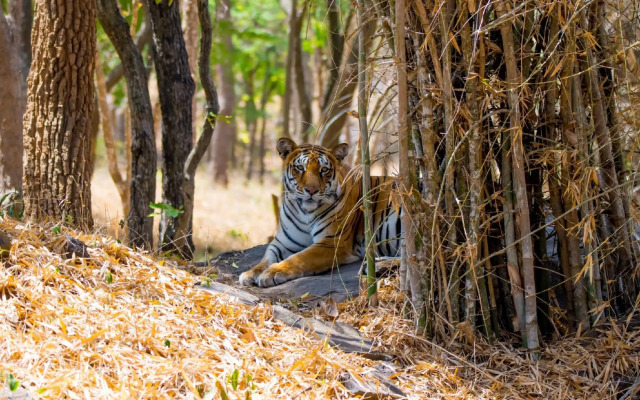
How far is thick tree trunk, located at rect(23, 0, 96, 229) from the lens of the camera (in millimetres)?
5012

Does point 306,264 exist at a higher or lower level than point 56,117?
lower

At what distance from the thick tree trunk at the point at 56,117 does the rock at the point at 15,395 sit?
224cm

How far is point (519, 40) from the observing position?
4008 millimetres

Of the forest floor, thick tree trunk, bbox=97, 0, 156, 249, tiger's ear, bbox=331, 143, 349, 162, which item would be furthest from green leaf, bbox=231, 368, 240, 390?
thick tree trunk, bbox=97, 0, 156, 249

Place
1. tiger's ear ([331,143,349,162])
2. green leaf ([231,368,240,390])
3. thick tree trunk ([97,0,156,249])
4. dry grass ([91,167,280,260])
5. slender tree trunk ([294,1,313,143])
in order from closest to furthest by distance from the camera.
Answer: green leaf ([231,368,240,390])
tiger's ear ([331,143,349,162])
thick tree trunk ([97,0,156,249])
slender tree trunk ([294,1,313,143])
dry grass ([91,167,280,260])

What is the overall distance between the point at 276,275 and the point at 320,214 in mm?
927

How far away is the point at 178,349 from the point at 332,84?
654cm

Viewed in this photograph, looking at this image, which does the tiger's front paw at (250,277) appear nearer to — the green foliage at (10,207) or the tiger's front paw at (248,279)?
the tiger's front paw at (248,279)

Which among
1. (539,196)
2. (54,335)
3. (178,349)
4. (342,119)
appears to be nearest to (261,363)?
(178,349)

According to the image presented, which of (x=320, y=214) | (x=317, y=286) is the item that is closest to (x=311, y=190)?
Result: (x=320, y=214)

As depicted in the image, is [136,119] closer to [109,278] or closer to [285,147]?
[285,147]

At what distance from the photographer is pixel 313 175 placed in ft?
18.8

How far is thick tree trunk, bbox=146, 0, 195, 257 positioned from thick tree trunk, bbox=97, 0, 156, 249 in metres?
0.18

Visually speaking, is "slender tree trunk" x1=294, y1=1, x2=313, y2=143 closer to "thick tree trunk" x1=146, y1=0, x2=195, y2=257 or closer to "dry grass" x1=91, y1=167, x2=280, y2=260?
"dry grass" x1=91, y1=167, x2=280, y2=260
